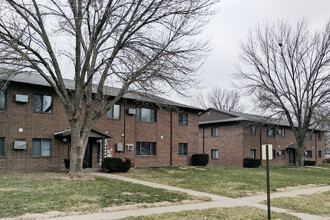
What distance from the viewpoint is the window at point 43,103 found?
2131 centimetres

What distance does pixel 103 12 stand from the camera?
16.5m

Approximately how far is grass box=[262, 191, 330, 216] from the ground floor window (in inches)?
568

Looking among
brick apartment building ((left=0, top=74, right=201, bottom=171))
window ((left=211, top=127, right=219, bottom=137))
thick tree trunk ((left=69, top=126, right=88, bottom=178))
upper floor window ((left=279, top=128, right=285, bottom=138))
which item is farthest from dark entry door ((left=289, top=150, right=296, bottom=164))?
thick tree trunk ((left=69, top=126, right=88, bottom=178))

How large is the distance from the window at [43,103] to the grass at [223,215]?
1472cm

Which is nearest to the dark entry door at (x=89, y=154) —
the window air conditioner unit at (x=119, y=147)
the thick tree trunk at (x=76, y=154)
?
the window air conditioner unit at (x=119, y=147)

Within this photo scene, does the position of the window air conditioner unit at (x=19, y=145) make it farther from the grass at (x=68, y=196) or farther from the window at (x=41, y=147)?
the grass at (x=68, y=196)

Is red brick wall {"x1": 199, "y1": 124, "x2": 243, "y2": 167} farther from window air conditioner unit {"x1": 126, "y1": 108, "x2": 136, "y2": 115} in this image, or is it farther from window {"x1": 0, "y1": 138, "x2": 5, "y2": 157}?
window {"x1": 0, "y1": 138, "x2": 5, "y2": 157}

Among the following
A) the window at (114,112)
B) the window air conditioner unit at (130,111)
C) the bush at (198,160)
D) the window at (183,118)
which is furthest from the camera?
the bush at (198,160)

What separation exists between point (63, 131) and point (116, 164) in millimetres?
4204

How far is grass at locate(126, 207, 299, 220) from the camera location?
9064mm

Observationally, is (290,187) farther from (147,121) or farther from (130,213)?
(147,121)

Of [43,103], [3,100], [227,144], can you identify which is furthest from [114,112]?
[227,144]

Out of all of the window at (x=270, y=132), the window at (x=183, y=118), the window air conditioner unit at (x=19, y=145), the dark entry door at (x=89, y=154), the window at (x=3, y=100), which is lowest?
the dark entry door at (x=89, y=154)

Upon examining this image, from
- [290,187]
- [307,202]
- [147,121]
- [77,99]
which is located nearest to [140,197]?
[307,202]
